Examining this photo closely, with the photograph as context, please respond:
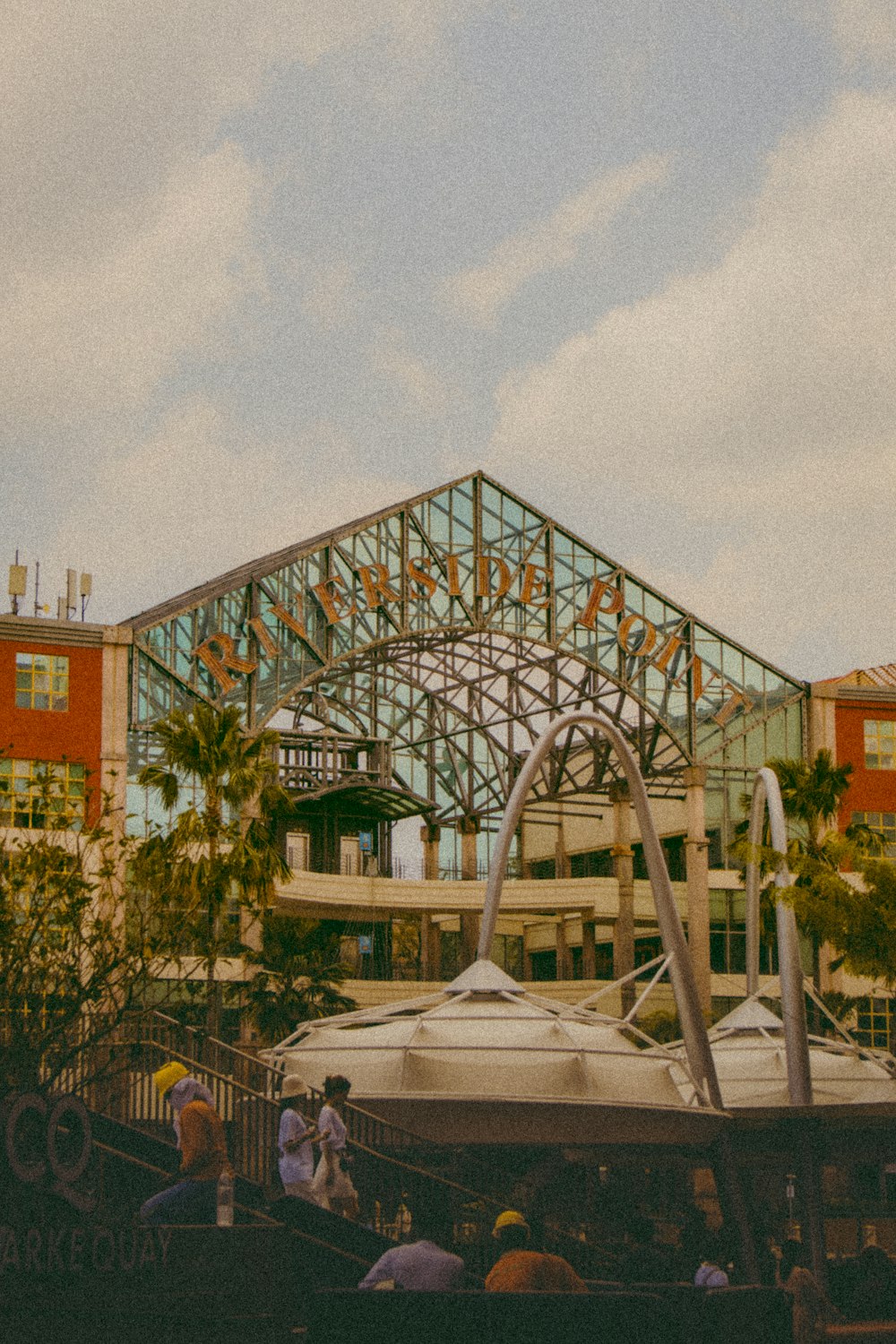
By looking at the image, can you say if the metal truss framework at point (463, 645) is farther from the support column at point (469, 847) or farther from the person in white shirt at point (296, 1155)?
the person in white shirt at point (296, 1155)

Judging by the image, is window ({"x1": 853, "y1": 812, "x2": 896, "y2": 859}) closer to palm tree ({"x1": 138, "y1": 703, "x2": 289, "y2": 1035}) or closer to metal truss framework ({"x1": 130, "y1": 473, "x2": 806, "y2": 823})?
metal truss framework ({"x1": 130, "y1": 473, "x2": 806, "y2": 823})

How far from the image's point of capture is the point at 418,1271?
15383mm

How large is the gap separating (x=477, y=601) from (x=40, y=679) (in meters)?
15.2

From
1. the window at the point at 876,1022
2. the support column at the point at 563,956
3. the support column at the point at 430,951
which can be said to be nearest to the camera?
the window at the point at 876,1022

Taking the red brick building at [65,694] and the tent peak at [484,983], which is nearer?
the tent peak at [484,983]

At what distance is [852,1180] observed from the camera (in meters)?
55.0

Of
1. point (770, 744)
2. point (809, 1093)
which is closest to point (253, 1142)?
point (809, 1093)

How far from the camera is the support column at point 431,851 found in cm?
7975

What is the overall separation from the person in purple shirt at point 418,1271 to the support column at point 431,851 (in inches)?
2524

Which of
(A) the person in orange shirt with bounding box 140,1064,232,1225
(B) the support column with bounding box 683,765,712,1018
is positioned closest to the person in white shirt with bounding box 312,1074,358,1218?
(A) the person in orange shirt with bounding box 140,1064,232,1225

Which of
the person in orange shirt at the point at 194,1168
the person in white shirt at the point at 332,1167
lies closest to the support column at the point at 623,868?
the person in white shirt at the point at 332,1167

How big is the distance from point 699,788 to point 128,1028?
45.7m

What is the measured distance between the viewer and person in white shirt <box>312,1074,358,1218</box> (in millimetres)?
18891

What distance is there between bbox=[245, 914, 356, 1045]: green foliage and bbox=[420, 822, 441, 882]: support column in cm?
2229
